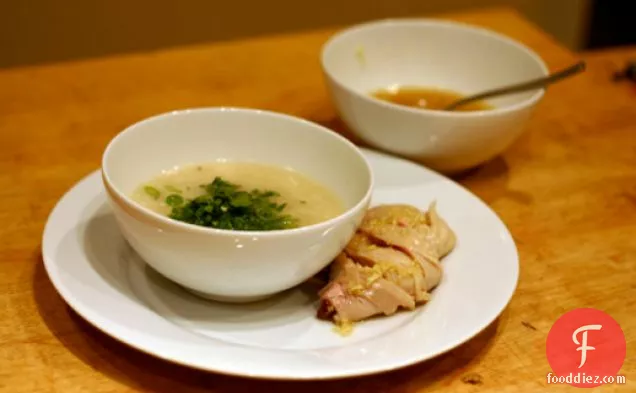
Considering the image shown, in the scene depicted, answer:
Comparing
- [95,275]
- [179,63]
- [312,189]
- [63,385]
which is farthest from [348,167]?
[179,63]

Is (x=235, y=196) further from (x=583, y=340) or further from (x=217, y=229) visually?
(x=583, y=340)

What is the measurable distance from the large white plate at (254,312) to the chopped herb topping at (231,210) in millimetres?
107

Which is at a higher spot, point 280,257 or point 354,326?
point 280,257

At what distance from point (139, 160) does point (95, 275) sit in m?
0.23

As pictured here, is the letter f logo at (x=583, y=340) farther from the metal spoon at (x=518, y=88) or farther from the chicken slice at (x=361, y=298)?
the metal spoon at (x=518, y=88)

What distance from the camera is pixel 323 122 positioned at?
1792 mm

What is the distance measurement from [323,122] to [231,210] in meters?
0.65

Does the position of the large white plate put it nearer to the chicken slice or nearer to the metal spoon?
the chicken slice

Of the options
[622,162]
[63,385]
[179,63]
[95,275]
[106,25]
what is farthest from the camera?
[106,25]

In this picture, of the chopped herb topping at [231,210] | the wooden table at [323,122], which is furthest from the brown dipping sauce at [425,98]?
the chopped herb topping at [231,210]

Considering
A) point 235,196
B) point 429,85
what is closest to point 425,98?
point 429,85

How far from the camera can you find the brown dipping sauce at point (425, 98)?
5.74ft

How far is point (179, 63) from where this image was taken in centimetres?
200

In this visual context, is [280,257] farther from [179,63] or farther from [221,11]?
[221,11]
